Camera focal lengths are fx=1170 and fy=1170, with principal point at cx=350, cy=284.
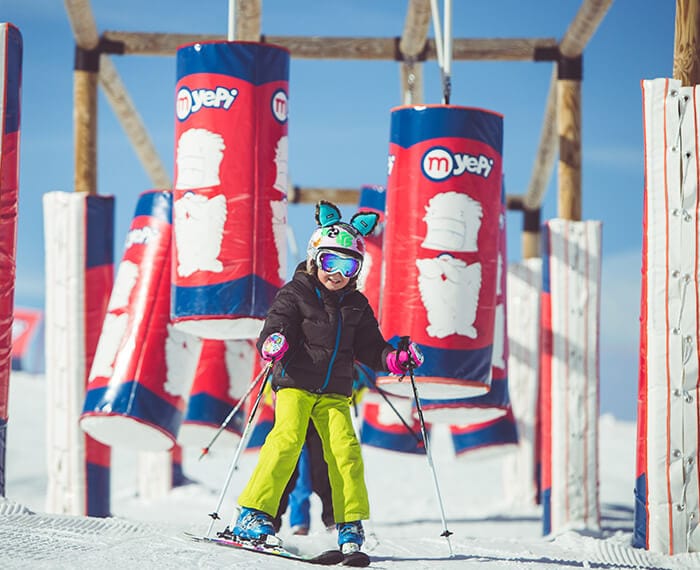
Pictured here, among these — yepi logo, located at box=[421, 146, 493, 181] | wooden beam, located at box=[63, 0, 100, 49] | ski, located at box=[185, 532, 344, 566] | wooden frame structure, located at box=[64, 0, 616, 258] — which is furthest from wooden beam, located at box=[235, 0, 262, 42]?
ski, located at box=[185, 532, 344, 566]

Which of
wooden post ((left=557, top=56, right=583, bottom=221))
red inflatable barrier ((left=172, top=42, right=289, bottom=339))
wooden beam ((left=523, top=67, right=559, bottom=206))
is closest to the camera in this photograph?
red inflatable barrier ((left=172, top=42, right=289, bottom=339))

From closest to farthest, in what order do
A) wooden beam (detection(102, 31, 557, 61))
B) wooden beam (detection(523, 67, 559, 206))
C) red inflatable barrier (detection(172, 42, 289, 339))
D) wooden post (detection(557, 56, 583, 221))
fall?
1. red inflatable barrier (detection(172, 42, 289, 339))
2. wooden post (detection(557, 56, 583, 221))
3. wooden beam (detection(102, 31, 557, 61))
4. wooden beam (detection(523, 67, 559, 206))

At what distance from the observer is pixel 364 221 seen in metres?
5.22

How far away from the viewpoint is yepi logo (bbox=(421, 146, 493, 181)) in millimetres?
6402

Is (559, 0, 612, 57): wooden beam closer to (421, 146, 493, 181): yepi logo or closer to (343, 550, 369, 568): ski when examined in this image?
(421, 146, 493, 181): yepi logo

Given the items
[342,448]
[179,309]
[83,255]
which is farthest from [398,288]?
[83,255]

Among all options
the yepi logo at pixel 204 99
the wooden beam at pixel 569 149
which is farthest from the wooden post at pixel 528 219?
the yepi logo at pixel 204 99

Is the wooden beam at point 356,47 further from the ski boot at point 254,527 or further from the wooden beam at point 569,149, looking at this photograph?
the ski boot at point 254,527

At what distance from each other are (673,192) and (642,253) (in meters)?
0.34

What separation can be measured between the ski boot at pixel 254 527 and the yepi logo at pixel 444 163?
242 cm

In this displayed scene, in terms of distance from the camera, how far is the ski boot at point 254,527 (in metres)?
4.66

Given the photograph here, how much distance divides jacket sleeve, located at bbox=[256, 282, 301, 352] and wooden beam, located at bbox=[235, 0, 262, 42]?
3778mm

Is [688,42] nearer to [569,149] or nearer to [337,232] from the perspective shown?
[337,232]

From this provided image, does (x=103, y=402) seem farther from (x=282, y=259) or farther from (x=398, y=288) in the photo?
(x=398, y=288)
